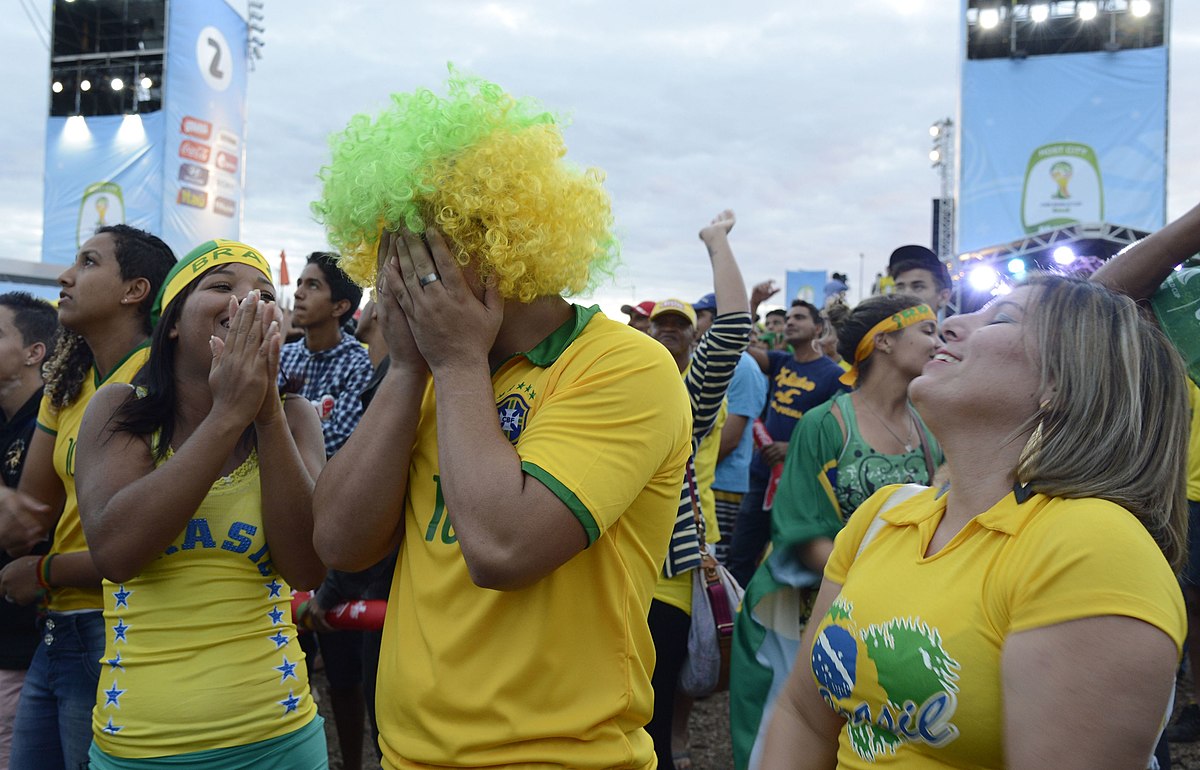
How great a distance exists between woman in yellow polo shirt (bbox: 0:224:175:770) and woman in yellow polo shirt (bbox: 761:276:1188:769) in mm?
1956

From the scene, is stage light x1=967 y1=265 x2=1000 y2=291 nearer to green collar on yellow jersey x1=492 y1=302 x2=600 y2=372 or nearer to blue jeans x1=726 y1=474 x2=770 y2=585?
green collar on yellow jersey x1=492 y1=302 x2=600 y2=372

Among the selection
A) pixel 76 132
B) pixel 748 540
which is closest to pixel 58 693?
pixel 748 540

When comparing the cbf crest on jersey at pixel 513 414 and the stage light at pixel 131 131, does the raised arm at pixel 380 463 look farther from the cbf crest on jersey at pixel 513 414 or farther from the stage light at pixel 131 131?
the stage light at pixel 131 131

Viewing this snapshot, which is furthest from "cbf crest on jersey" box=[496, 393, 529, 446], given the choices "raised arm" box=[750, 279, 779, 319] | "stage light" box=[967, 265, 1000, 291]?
"raised arm" box=[750, 279, 779, 319]

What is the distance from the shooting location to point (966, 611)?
54.5 inches

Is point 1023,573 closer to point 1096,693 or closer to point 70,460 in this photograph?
point 1096,693

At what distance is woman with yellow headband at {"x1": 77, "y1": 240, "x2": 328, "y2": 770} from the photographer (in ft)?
6.54

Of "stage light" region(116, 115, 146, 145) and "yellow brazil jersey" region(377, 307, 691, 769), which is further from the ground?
"stage light" region(116, 115, 146, 145)

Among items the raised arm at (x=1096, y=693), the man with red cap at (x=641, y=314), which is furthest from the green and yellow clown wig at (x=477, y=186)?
the man with red cap at (x=641, y=314)

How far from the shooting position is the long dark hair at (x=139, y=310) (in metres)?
2.80

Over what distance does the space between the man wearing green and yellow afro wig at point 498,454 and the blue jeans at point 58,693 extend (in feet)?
4.23

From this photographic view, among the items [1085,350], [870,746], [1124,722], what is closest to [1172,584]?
[1124,722]

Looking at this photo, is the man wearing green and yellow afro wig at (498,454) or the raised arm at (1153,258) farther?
the raised arm at (1153,258)

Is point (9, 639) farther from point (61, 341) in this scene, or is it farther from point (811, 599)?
point (811, 599)
